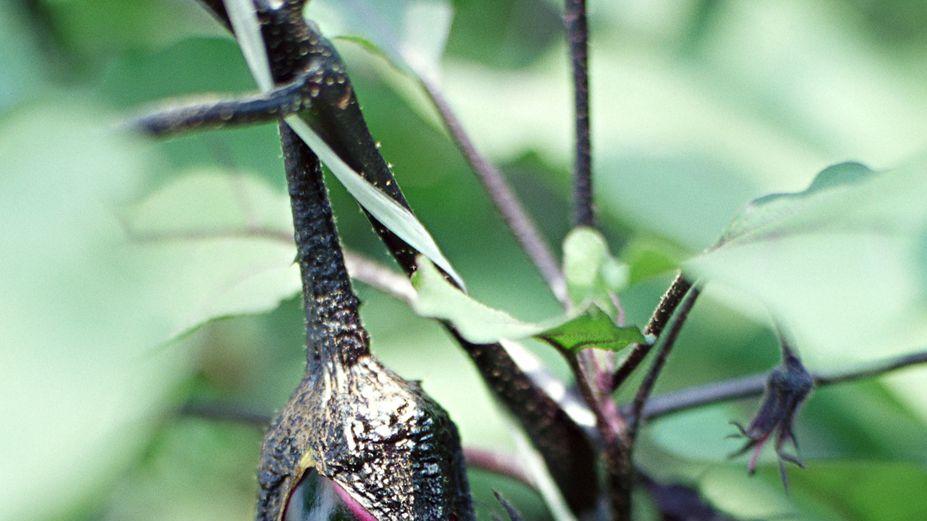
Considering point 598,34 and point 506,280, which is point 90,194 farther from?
point 598,34

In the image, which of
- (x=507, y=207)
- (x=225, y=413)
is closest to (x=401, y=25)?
(x=507, y=207)

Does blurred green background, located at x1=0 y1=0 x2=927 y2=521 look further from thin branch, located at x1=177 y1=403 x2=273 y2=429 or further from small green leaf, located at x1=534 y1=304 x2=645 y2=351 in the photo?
small green leaf, located at x1=534 y1=304 x2=645 y2=351

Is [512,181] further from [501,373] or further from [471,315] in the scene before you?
[471,315]

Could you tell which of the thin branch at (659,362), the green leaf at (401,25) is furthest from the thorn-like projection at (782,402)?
the green leaf at (401,25)

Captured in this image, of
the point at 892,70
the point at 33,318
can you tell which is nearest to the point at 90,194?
the point at 33,318

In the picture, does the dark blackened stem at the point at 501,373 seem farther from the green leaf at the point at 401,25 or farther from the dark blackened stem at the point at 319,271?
the green leaf at the point at 401,25

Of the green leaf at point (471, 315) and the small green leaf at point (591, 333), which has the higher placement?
the green leaf at point (471, 315)

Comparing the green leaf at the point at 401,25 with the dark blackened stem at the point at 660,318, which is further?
the green leaf at the point at 401,25
